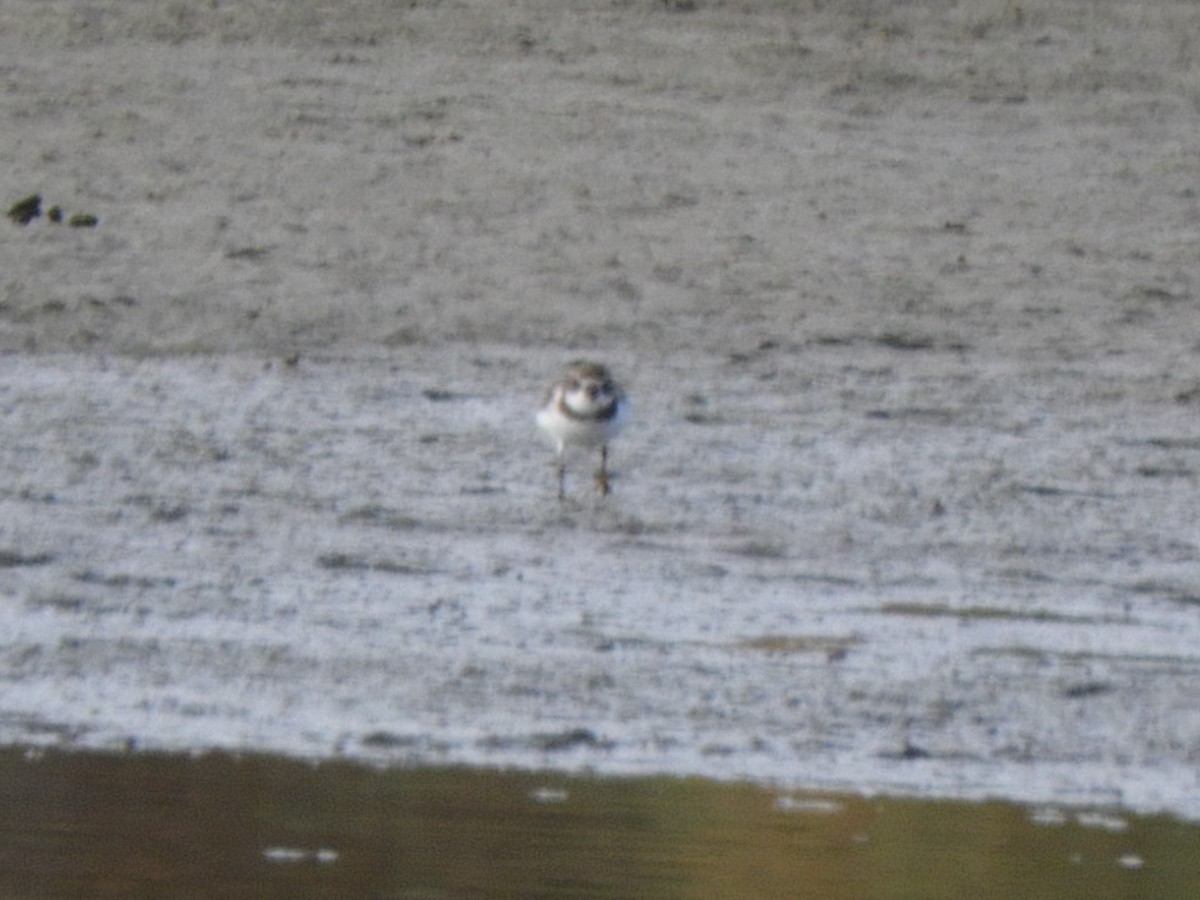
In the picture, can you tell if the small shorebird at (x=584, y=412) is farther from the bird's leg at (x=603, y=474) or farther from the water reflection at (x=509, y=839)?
the water reflection at (x=509, y=839)

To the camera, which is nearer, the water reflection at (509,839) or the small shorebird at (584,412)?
the water reflection at (509,839)

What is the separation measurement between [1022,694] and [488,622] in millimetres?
1646

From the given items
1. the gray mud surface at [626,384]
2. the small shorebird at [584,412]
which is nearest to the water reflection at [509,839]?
the gray mud surface at [626,384]

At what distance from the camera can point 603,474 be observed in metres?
9.70

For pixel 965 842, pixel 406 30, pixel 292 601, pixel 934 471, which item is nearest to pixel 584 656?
pixel 292 601

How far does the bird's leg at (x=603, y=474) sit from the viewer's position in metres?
9.57

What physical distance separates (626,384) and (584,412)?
1.84 metres

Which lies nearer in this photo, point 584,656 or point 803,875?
point 803,875

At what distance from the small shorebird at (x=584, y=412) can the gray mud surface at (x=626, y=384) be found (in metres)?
0.21

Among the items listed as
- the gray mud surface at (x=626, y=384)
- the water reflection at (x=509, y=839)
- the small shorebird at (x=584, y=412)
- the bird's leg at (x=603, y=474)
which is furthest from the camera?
the bird's leg at (x=603, y=474)

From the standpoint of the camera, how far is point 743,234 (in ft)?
43.6

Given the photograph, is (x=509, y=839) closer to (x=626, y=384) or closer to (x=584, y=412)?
(x=584, y=412)

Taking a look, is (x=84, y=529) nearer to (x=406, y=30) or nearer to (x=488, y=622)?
(x=488, y=622)

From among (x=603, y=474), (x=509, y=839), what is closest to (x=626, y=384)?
(x=603, y=474)
